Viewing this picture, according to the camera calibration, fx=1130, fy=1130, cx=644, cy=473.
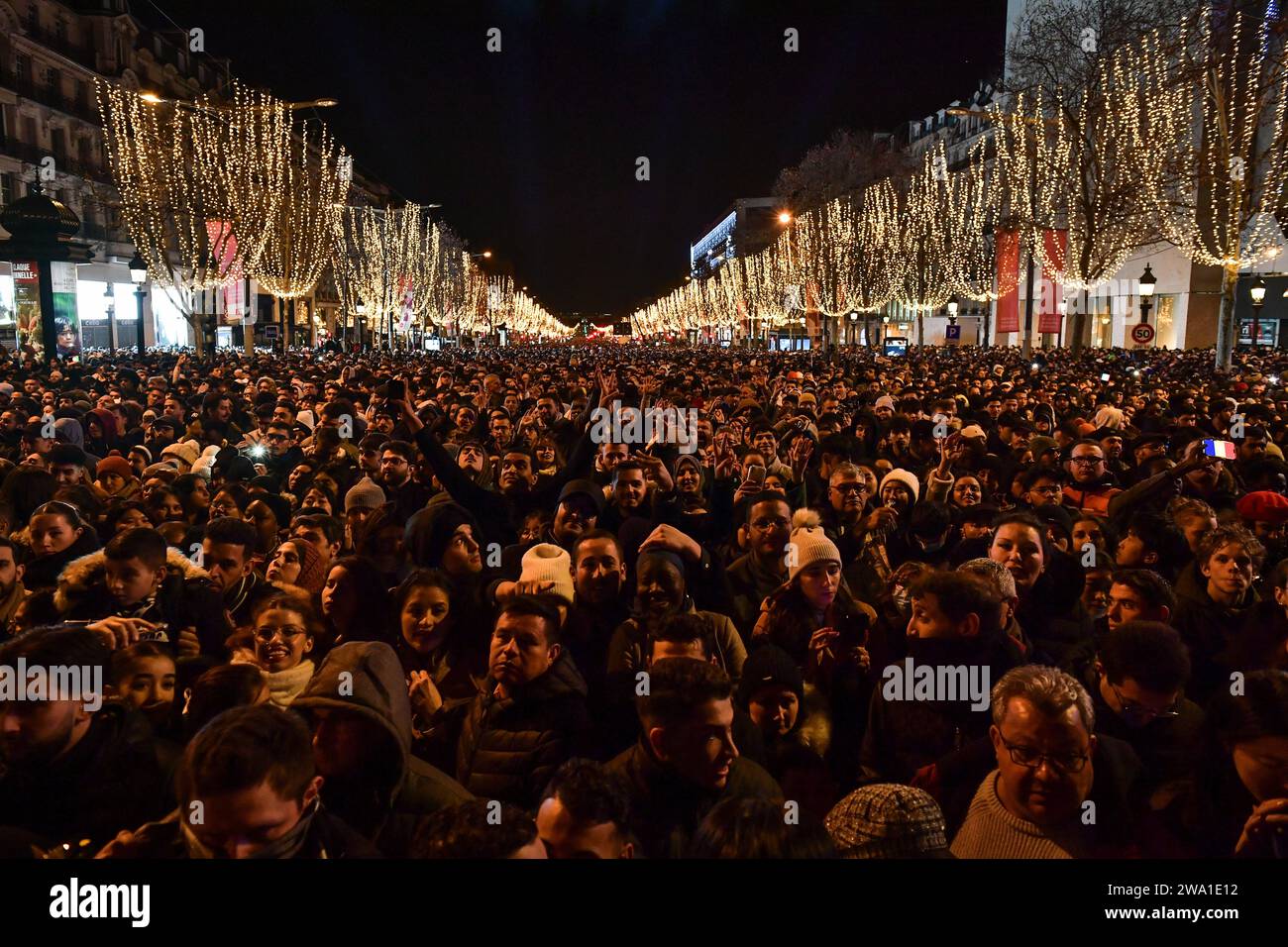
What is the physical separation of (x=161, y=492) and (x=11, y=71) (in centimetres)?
4390

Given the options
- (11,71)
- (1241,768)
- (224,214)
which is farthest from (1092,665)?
(11,71)

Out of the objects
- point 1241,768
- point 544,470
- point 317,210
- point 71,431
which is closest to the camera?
point 1241,768

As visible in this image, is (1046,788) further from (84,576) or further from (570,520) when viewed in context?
(84,576)

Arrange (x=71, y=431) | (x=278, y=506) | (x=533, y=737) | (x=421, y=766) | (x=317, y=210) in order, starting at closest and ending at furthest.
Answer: (x=421, y=766) < (x=533, y=737) < (x=278, y=506) < (x=71, y=431) < (x=317, y=210)

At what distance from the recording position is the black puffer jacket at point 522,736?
13.4 ft

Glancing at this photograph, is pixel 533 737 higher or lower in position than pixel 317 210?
lower

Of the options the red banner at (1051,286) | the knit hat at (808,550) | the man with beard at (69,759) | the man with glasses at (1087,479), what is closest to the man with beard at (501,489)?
the knit hat at (808,550)

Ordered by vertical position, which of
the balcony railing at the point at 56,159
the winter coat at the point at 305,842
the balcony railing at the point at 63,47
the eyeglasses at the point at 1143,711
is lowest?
the winter coat at the point at 305,842

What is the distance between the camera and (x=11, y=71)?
142ft

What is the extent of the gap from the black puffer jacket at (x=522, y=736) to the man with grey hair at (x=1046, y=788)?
4.75 feet

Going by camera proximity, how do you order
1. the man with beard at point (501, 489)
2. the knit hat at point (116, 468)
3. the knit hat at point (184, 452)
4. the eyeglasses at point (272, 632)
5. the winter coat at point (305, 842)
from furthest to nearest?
the knit hat at point (184, 452)
the knit hat at point (116, 468)
the man with beard at point (501, 489)
the eyeglasses at point (272, 632)
the winter coat at point (305, 842)

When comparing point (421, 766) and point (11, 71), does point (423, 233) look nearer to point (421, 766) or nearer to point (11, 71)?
point (11, 71)

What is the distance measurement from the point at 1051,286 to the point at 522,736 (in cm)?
4356

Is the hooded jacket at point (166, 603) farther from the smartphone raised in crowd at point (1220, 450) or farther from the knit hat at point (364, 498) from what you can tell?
the smartphone raised in crowd at point (1220, 450)
